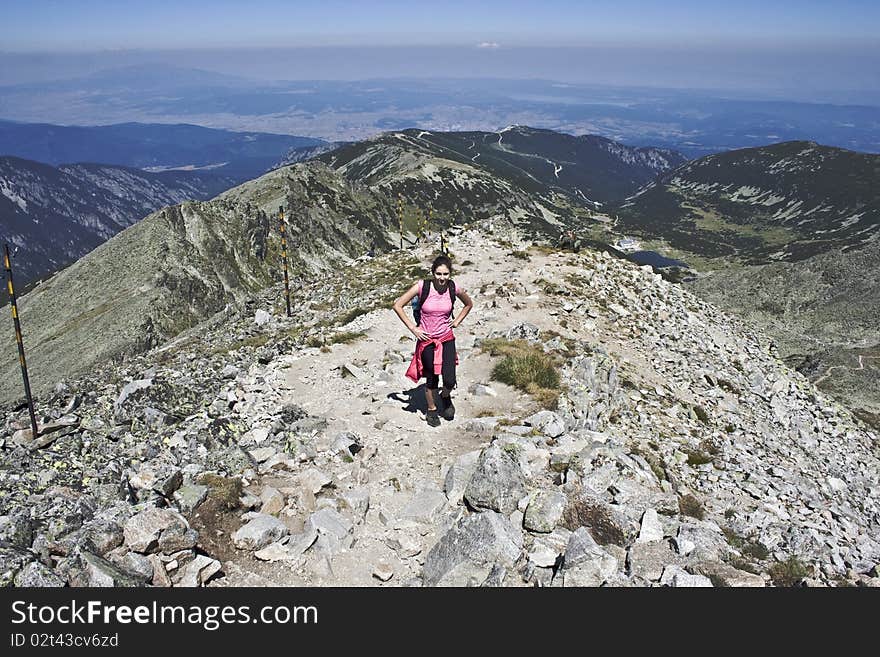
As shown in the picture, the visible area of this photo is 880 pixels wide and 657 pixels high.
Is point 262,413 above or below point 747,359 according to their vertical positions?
above

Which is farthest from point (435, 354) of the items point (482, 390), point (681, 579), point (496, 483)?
point (681, 579)

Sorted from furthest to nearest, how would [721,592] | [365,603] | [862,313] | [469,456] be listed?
[862,313], [469,456], [721,592], [365,603]

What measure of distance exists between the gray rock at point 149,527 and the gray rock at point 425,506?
144 inches

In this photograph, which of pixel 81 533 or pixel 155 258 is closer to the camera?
pixel 81 533

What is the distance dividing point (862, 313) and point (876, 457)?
208 feet

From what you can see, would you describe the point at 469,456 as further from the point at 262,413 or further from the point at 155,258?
the point at 155,258

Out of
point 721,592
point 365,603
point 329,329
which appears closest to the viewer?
point 365,603

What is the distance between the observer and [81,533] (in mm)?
8008

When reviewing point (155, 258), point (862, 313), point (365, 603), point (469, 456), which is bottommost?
point (862, 313)

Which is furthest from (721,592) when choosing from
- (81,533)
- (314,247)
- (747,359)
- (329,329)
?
(314,247)

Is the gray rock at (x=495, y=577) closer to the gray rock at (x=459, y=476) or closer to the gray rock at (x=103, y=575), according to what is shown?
the gray rock at (x=459, y=476)

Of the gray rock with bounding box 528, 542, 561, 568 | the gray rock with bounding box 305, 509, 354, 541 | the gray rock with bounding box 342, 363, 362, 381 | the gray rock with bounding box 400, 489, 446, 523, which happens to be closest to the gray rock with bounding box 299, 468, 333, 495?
the gray rock with bounding box 305, 509, 354, 541

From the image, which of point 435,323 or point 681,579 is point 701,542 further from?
point 435,323

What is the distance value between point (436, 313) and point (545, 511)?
460 centimetres
